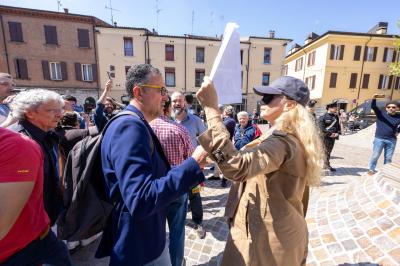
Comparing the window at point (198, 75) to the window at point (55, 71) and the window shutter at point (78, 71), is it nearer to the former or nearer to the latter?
the window shutter at point (78, 71)

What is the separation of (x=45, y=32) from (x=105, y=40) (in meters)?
5.53

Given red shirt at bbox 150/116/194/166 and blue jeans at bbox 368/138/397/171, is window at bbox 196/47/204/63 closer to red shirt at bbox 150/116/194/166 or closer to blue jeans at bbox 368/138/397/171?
blue jeans at bbox 368/138/397/171

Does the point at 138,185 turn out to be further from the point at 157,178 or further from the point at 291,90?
the point at 291,90

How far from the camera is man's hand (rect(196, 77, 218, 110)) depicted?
1288 millimetres

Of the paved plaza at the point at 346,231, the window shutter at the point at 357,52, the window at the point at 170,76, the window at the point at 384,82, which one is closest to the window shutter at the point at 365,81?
the window at the point at 384,82

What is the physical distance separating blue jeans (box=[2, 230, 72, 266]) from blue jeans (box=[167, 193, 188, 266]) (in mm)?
1145

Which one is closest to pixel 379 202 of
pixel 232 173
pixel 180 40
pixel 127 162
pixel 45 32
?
pixel 232 173

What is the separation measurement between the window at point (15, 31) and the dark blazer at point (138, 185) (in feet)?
91.7

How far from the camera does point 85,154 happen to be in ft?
5.23

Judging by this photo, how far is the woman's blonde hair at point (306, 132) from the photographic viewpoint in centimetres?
151

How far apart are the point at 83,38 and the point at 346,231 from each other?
27.3 meters

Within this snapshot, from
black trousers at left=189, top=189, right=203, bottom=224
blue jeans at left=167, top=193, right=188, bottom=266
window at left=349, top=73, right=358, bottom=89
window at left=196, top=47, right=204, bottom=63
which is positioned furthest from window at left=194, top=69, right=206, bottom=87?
blue jeans at left=167, top=193, right=188, bottom=266

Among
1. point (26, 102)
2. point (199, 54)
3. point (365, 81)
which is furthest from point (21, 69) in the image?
point (365, 81)

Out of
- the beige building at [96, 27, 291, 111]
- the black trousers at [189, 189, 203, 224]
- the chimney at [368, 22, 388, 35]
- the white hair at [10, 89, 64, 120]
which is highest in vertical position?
the chimney at [368, 22, 388, 35]
